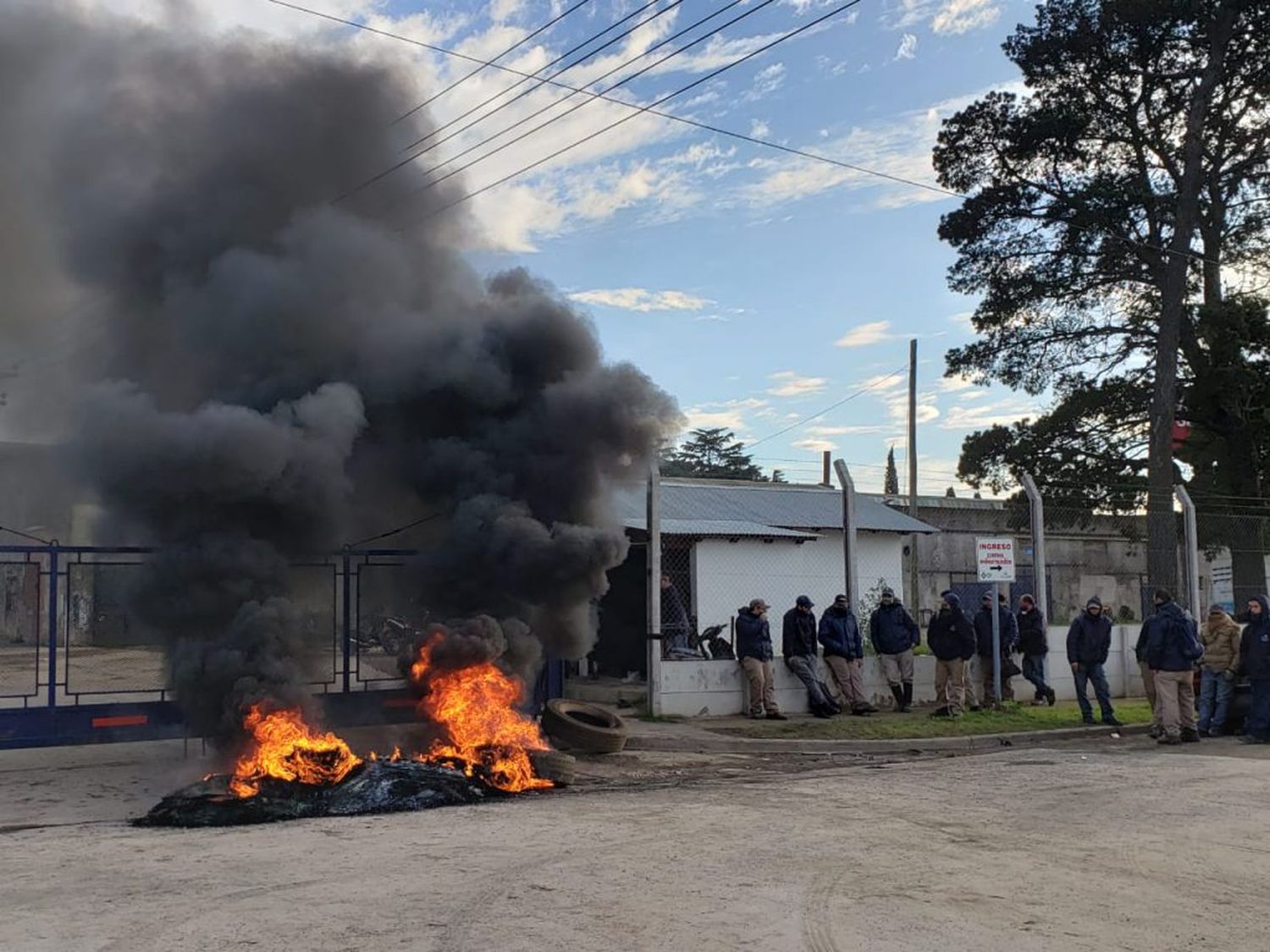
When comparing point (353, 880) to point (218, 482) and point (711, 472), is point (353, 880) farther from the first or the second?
point (711, 472)

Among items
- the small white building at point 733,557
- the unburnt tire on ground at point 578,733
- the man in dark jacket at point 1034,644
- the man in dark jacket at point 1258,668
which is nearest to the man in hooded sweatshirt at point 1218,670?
the man in dark jacket at point 1258,668

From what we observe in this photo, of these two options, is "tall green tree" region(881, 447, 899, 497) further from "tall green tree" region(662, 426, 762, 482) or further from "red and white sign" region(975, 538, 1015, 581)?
"red and white sign" region(975, 538, 1015, 581)

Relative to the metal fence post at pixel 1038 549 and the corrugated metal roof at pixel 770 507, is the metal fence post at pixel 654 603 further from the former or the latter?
the corrugated metal roof at pixel 770 507

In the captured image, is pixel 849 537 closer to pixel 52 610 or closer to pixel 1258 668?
pixel 1258 668

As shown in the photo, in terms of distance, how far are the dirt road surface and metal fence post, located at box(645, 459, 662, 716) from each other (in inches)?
127

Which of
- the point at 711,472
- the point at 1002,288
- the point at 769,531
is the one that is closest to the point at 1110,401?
the point at 1002,288

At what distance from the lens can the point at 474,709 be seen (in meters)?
9.45

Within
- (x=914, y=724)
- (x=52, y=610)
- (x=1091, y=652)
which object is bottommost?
(x=914, y=724)

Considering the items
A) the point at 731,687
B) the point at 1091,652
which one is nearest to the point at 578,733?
the point at 731,687

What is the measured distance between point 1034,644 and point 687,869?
9899 millimetres

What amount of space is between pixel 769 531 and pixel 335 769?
13.5 meters

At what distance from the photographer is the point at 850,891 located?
557cm

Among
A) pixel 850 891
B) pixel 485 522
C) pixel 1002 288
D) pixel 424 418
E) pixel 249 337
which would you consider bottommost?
pixel 850 891

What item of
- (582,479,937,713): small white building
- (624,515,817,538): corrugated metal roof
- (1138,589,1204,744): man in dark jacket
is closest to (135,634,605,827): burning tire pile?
(582,479,937,713): small white building
